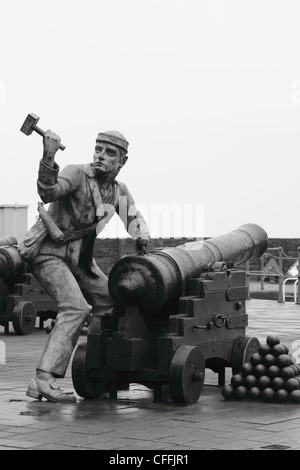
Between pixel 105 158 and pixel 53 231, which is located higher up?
pixel 105 158

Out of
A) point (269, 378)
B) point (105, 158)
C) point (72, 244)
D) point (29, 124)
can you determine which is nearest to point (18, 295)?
point (72, 244)

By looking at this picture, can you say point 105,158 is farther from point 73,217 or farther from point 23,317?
point 23,317

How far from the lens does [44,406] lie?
8.55 meters

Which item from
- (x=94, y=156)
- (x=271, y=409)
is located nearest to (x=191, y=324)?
(x=271, y=409)

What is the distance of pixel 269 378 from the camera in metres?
8.89

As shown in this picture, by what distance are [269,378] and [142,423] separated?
1444mm

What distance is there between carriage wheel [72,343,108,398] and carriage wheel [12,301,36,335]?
611 cm

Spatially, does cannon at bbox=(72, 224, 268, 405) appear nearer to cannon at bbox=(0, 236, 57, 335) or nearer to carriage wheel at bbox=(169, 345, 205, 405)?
carriage wheel at bbox=(169, 345, 205, 405)

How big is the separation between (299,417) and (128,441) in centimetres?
152

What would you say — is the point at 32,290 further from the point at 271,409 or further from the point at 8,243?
the point at 271,409

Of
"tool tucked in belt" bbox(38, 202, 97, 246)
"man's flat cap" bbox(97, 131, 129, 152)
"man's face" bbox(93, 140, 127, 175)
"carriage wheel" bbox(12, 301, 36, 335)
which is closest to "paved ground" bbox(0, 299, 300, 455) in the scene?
"tool tucked in belt" bbox(38, 202, 97, 246)

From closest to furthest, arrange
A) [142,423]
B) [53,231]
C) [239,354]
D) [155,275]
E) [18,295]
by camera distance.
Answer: [142,423] → [155,275] → [53,231] → [239,354] → [18,295]

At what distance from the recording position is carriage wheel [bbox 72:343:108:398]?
8.86 m

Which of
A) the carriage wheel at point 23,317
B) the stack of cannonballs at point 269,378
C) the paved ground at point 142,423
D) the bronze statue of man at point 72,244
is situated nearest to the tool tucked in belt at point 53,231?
the bronze statue of man at point 72,244
